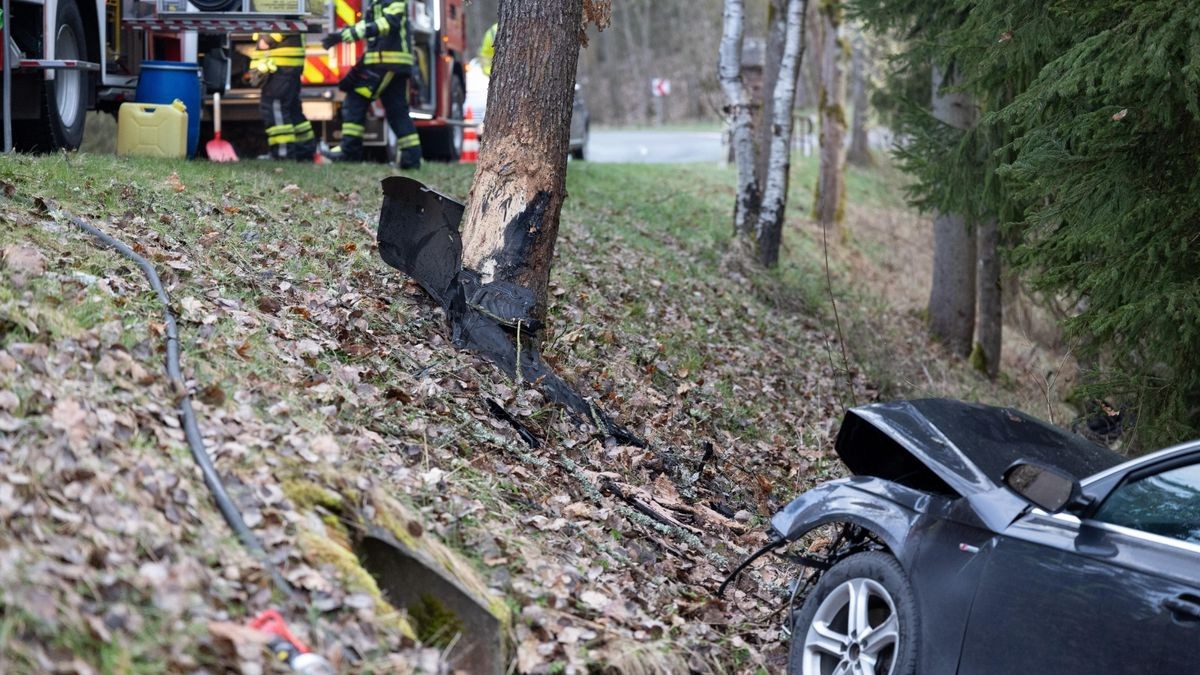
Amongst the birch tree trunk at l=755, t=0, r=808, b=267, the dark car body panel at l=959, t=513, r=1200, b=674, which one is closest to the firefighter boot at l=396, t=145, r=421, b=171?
the birch tree trunk at l=755, t=0, r=808, b=267

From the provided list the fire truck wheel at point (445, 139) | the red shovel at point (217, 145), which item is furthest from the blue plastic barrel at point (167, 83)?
the fire truck wheel at point (445, 139)

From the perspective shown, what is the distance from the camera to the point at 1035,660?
4441 millimetres

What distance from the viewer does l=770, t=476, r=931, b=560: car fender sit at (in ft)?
16.6

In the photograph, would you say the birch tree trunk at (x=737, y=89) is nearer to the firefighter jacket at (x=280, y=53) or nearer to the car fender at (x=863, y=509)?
the firefighter jacket at (x=280, y=53)

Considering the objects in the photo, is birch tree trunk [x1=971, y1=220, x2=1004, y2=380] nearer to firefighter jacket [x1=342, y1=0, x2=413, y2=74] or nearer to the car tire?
firefighter jacket [x1=342, y1=0, x2=413, y2=74]

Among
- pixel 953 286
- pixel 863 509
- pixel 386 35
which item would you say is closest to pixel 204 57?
pixel 386 35

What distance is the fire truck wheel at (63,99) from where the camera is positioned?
1048 cm

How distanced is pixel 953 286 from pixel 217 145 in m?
9.20

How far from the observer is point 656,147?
114 feet

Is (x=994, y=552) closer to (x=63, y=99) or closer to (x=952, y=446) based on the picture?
→ (x=952, y=446)

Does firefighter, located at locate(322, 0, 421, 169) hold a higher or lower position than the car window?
higher

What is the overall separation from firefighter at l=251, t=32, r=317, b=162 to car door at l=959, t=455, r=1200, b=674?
10152 mm

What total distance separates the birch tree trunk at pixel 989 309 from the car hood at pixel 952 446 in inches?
410

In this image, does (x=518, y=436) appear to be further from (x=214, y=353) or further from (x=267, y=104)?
(x=267, y=104)
